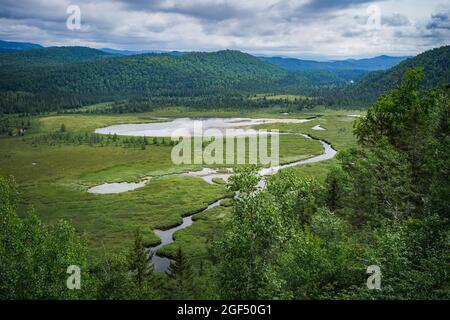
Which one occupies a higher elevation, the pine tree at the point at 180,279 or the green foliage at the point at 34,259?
the green foliage at the point at 34,259

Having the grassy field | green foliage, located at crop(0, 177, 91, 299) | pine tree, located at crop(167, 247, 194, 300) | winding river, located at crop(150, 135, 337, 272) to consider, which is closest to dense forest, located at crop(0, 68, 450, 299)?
green foliage, located at crop(0, 177, 91, 299)

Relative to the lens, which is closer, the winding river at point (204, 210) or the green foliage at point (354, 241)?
the green foliage at point (354, 241)

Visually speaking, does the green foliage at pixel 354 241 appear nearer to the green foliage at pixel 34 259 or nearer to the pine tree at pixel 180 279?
the pine tree at pixel 180 279

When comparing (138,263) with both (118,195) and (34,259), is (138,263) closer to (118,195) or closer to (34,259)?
(34,259)

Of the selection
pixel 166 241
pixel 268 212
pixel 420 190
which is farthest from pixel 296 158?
pixel 268 212

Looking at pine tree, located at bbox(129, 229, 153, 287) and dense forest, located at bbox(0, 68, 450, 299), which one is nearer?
dense forest, located at bbox(0, 68, 450, 299)

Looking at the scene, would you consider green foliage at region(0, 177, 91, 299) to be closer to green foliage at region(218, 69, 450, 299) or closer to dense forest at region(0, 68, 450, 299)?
dense forest at region(0, 68, 450, 299)

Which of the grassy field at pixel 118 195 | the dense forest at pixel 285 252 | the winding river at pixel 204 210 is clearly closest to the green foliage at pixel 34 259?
the dense forest at pixel 285 252

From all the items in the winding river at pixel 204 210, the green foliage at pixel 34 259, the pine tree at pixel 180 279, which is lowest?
the winding river at pixel 204 210

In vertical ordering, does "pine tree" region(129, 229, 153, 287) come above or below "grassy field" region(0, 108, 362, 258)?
above
